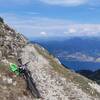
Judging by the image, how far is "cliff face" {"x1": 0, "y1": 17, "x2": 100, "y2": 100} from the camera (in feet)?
228

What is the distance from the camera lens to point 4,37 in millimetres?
91125

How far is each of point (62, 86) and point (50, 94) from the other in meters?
5.15

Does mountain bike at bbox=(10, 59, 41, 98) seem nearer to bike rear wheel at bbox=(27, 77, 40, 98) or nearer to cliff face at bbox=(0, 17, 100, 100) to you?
bike rear wheel at bbox=(27, 77, 40, 98)

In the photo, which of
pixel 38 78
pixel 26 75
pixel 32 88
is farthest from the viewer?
pixel 38 78

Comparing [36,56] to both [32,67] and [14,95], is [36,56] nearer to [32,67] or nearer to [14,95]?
[32,67]

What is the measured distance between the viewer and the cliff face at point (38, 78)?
2734 inches

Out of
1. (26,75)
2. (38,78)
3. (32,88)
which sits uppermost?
(26,75)

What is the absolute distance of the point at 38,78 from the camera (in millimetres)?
79000

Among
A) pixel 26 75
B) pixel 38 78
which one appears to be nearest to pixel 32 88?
pixel 26 75

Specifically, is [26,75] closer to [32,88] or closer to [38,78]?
[32,88]

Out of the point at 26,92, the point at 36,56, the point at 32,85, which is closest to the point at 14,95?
the point at 26,92

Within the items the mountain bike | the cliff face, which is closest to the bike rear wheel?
the mountain bike

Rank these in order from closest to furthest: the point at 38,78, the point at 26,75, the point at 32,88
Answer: the point at 32,88 < the point at 26,75 < the point at 38,78

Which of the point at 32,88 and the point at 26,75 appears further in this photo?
the point at 26,75
